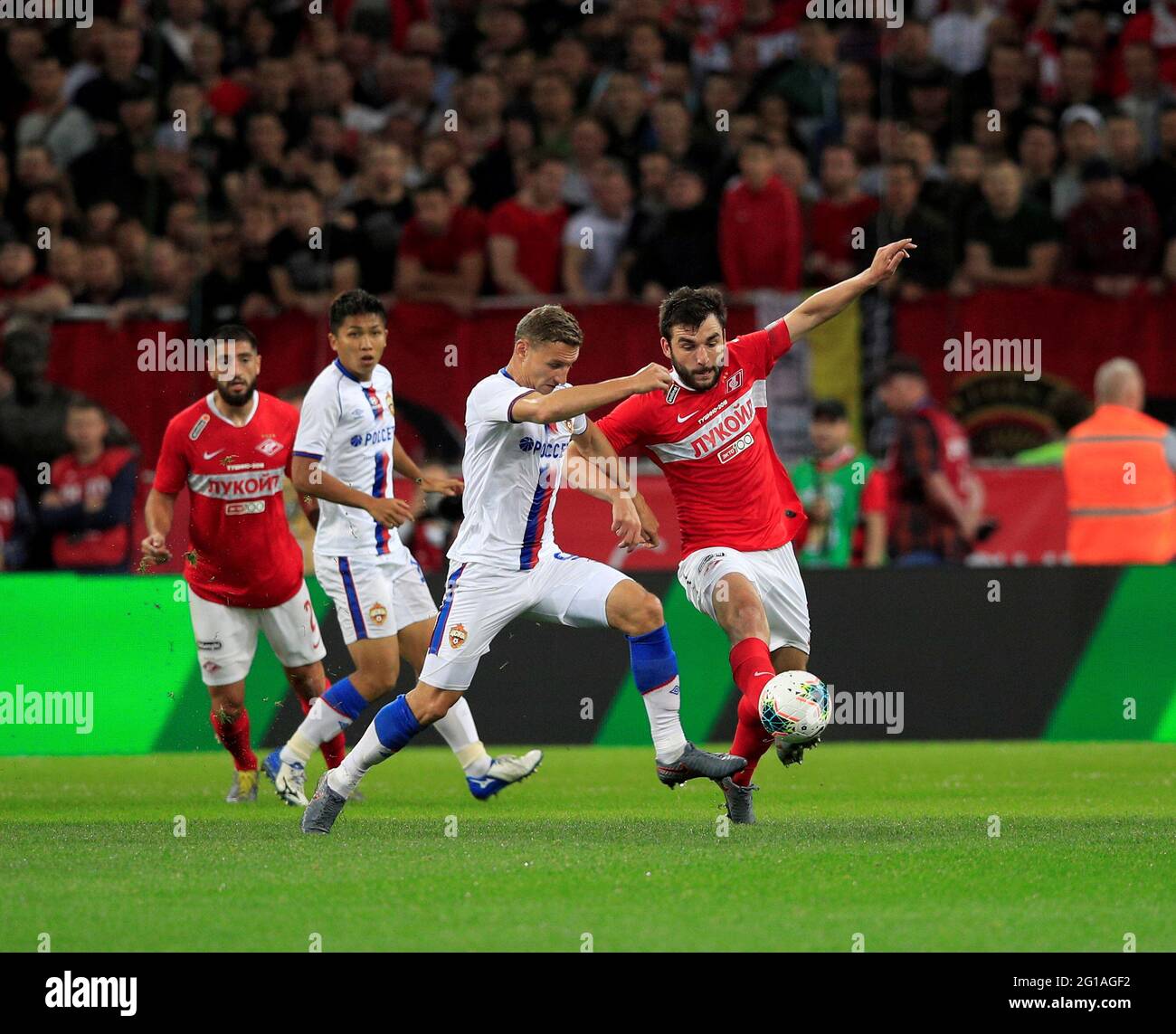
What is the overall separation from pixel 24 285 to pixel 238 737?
21.7 ft

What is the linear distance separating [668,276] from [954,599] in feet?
11.9

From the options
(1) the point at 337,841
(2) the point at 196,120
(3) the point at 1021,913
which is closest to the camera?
(3) the point at 1021,913

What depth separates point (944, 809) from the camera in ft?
29.3

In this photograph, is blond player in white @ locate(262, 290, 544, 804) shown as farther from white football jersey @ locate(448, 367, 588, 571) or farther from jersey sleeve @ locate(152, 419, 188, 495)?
white football jersey @ locate(448, 367, 588, 571)

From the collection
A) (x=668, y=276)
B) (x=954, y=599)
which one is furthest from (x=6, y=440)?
(x=954, y=599)

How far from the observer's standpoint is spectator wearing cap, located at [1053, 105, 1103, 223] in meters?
15.2

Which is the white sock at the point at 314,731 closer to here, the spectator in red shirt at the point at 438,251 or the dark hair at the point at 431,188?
the spectator in red shirt at the point at 438,251

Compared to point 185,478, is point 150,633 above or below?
below

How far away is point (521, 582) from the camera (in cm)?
816

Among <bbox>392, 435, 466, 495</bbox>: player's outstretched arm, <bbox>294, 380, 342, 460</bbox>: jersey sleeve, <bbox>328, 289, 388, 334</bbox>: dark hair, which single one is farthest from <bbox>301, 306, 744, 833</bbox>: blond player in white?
<bbox>328, 289, 388, 334</bbox>: dark hair

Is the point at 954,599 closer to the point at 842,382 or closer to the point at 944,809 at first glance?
the point at 842,382

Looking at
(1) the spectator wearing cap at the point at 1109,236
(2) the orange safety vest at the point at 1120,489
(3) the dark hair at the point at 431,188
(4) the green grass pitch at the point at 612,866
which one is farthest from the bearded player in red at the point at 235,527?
(1) the spectator wearing cap at the point at 1109,236

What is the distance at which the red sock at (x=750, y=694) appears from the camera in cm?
798

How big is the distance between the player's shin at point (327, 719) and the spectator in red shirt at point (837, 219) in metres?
6.59
